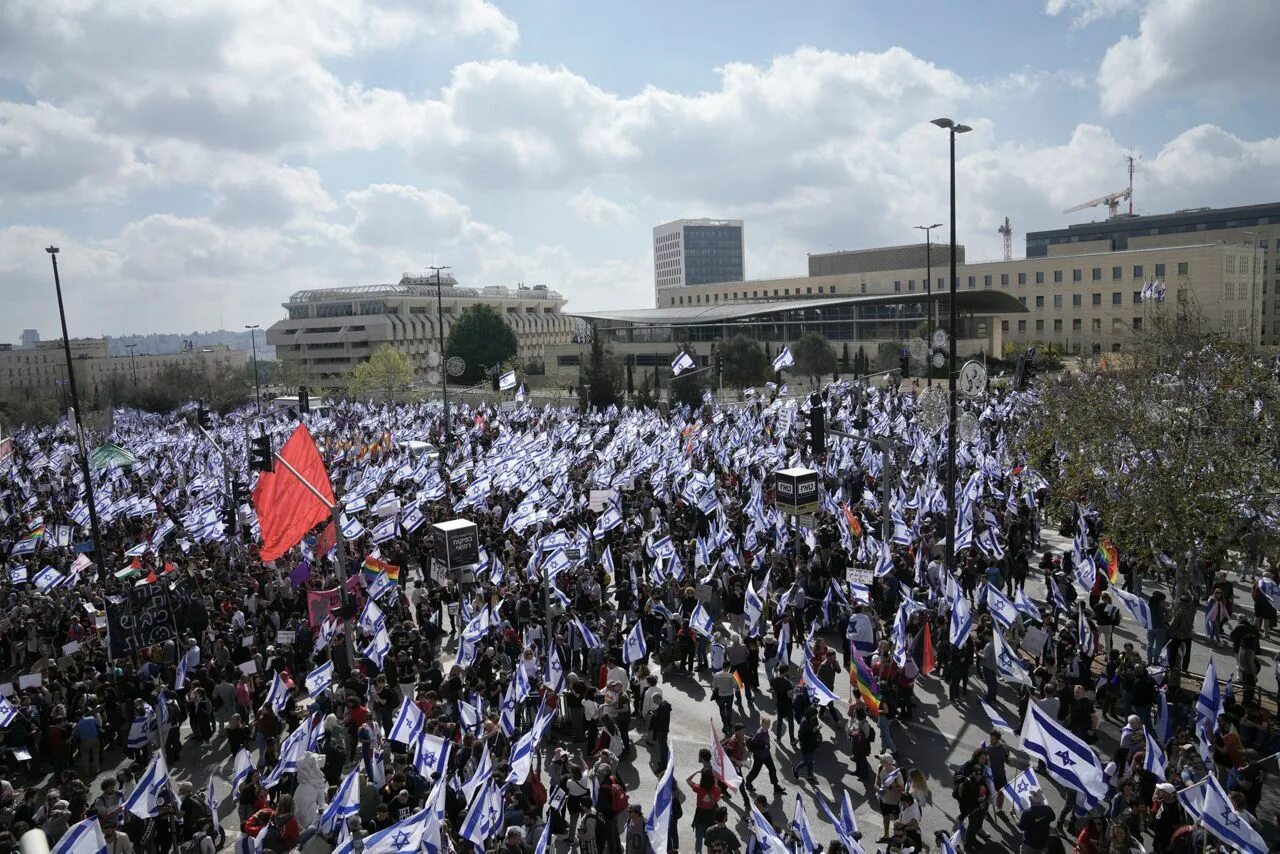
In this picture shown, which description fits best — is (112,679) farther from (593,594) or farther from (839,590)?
(839,590)

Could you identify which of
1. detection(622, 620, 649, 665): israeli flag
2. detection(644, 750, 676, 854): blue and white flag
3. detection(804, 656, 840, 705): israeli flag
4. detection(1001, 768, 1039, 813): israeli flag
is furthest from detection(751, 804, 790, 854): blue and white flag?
detection(622, 620, 649, 665): israeli flag

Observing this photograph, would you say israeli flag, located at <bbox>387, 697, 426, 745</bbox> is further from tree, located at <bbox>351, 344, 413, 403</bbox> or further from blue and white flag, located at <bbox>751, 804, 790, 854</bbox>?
tree, located at <bbox>351, 344, 413, 403</bbox>

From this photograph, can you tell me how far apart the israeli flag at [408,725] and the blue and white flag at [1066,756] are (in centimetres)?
762

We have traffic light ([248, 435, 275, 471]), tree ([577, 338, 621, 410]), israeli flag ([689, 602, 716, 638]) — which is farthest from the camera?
tree ([577, 338, 621, 410])

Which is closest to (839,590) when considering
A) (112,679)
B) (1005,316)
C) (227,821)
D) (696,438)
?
(227,821)

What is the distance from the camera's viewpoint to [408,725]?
12383 mm

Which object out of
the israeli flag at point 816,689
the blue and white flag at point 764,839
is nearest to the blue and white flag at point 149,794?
the blue and white flag at point 764,839

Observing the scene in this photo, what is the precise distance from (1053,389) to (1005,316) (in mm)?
73836

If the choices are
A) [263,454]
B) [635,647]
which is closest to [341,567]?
[263,454]

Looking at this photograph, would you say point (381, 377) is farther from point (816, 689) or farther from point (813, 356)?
point (816, 689)

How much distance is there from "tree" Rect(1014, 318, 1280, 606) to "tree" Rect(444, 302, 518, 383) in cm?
8561

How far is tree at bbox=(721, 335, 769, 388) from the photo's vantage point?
230 feet

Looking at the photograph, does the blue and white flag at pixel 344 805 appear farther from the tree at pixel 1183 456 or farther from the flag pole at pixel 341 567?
the tree at pixel 1183 456

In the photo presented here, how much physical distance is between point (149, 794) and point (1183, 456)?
16.5 meters
